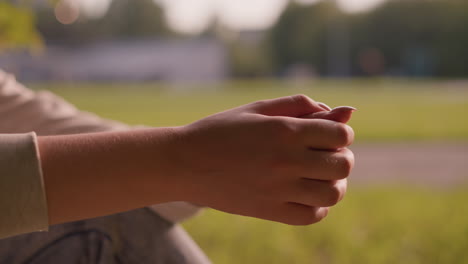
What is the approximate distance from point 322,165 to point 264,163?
98 millimetres

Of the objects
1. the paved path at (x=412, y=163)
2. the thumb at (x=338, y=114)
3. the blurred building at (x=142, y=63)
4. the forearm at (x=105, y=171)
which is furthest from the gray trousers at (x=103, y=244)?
the blurred building at (x=142, y=63)

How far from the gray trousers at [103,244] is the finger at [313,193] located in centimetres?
45

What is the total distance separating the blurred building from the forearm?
37.8 meters

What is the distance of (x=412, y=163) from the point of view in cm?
571

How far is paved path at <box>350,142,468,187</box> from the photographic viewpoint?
496 centimetres

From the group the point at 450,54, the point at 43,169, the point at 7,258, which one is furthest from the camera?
the point at 450,54

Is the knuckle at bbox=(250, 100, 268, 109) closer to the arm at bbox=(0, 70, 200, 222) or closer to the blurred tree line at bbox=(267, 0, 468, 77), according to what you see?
the arm at bbox=(0, 70, 200, 222)

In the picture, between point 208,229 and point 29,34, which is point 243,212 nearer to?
point 29,34

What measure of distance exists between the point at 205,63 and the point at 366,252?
3772 centimetres

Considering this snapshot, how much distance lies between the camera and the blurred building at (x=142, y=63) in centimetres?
3894

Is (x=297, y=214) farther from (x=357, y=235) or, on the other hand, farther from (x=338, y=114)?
(x=357, y=235)

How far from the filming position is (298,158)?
815 millimetres

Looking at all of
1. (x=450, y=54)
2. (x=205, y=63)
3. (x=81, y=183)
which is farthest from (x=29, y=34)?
(x=205, y=63)

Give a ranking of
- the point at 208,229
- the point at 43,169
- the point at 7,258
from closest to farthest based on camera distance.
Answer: the point at 43,169
the point at 7,258
the point at 208,229
